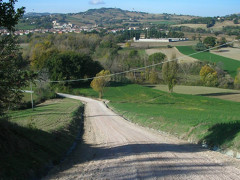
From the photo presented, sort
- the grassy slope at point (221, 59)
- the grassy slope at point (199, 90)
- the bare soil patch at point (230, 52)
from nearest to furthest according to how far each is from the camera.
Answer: the grassy slope at point (199, 90), the grassy slope at point (221, 59), the bare soil patch at point (230, 52)

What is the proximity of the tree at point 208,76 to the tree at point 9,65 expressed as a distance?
7176 centimetres

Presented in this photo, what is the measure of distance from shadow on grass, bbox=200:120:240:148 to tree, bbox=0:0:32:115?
26.7 feet

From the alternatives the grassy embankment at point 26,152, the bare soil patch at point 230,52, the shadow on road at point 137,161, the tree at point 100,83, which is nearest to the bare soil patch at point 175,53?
the bare soil patch at point 230,52

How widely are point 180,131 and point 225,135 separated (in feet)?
12.8

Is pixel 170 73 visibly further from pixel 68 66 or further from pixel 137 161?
pixel 137 161

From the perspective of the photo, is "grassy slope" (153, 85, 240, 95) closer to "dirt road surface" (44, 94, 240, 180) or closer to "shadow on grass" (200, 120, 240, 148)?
"shadow on grass" (200, 120, 240, 148)

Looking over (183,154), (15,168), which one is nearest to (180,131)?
(183,154)

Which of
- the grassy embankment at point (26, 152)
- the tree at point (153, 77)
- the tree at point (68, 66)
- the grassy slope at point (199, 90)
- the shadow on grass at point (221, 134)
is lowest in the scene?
the grassy slope at point (199, 90)

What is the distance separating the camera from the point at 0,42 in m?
10.9

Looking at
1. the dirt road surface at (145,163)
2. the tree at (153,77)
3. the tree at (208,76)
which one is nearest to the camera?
the dirt road surface at (145,163)

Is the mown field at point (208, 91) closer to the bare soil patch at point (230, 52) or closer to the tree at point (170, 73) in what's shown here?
the tree at point (170, 73)

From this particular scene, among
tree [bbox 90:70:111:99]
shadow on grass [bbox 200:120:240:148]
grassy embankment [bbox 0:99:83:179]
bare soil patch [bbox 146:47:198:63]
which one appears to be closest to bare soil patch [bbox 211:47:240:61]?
bare soil patch [bbox 146:47:198:63]

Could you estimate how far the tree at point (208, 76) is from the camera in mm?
78250

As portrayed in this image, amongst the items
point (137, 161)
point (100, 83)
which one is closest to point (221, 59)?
point (100, 83)
